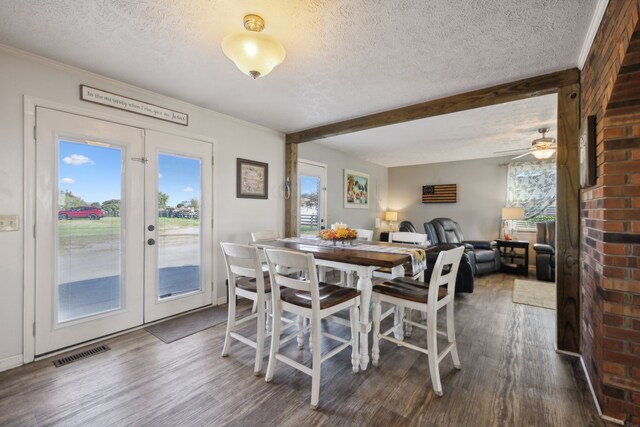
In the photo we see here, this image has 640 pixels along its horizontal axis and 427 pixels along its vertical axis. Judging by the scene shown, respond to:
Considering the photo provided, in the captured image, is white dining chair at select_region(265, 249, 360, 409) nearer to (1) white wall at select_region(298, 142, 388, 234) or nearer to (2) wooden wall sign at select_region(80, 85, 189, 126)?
(2) wooden wall sign at select_region(80, 85, 189, 126)

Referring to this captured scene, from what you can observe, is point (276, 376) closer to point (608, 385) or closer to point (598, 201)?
point (608, 385)

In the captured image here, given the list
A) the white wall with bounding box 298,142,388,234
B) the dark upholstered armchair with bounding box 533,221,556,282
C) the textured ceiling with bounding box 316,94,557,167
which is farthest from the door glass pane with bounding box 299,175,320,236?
the dark upholstered armchair with bounding box 533,221,556,282

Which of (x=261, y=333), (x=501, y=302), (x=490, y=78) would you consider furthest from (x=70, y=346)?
(x=501, y=302)

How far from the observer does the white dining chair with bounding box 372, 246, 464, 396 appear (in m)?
1.85

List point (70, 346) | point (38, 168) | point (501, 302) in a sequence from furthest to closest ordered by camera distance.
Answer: point (501, 302)
point (70, 346)
point (38, 168)

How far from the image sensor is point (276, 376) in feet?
6.72

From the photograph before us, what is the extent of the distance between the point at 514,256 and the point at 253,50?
5.93 meters

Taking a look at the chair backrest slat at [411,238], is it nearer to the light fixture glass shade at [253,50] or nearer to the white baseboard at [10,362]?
the light fixture glass shade at [253,50]

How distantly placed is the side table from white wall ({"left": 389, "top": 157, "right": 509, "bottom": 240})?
0.57m

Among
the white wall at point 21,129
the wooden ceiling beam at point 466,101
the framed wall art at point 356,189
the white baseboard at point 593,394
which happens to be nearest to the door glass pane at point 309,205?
the framed wall art at point 356,189

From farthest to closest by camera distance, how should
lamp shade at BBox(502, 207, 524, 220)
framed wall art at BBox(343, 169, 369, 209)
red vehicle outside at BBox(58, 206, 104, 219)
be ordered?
framed wall art at BBox(343, 169, 369, 209) → lamp shade at BBox(502, 207, 524, 220) → red vehicle outside at BBox(58, 206, 104, 219)

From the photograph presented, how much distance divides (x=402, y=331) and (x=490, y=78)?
239 centimetres

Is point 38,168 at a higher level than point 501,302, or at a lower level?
higher

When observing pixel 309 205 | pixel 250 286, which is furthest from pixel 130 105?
pixel 309 205
